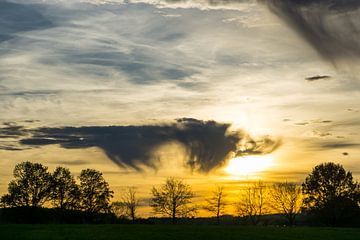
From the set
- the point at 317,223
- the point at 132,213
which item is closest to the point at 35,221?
the point at 132,213

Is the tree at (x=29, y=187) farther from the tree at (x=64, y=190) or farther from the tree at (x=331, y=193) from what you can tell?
the tree at (x=331, y=193)

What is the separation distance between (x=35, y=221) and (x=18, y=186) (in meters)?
9.15

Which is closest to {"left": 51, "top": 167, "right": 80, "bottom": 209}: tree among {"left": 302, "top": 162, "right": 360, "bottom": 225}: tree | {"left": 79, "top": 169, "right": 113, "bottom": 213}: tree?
{"left": 79, "top": 169, "right": 113, "bottom": 213}: tree

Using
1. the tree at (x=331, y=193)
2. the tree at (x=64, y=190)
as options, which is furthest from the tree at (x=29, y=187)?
the tree at (x=331, y=193)

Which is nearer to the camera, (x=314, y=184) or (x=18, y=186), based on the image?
(x=18, y=186)

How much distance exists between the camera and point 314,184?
406 feet

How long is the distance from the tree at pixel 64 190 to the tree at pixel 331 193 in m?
55.0

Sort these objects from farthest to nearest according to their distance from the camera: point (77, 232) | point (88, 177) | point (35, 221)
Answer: point (88, 177)
point (35, 221)
point (77, 232)

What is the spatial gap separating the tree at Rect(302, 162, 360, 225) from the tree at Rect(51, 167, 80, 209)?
55.0 m

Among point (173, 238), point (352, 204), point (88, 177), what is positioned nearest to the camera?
point (173, 238)

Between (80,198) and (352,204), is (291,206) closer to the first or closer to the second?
(352,204)

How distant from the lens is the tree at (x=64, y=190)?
119m

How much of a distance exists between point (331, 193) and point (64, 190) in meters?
62.9

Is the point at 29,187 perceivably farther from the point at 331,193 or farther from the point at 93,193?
the point at 331,193
